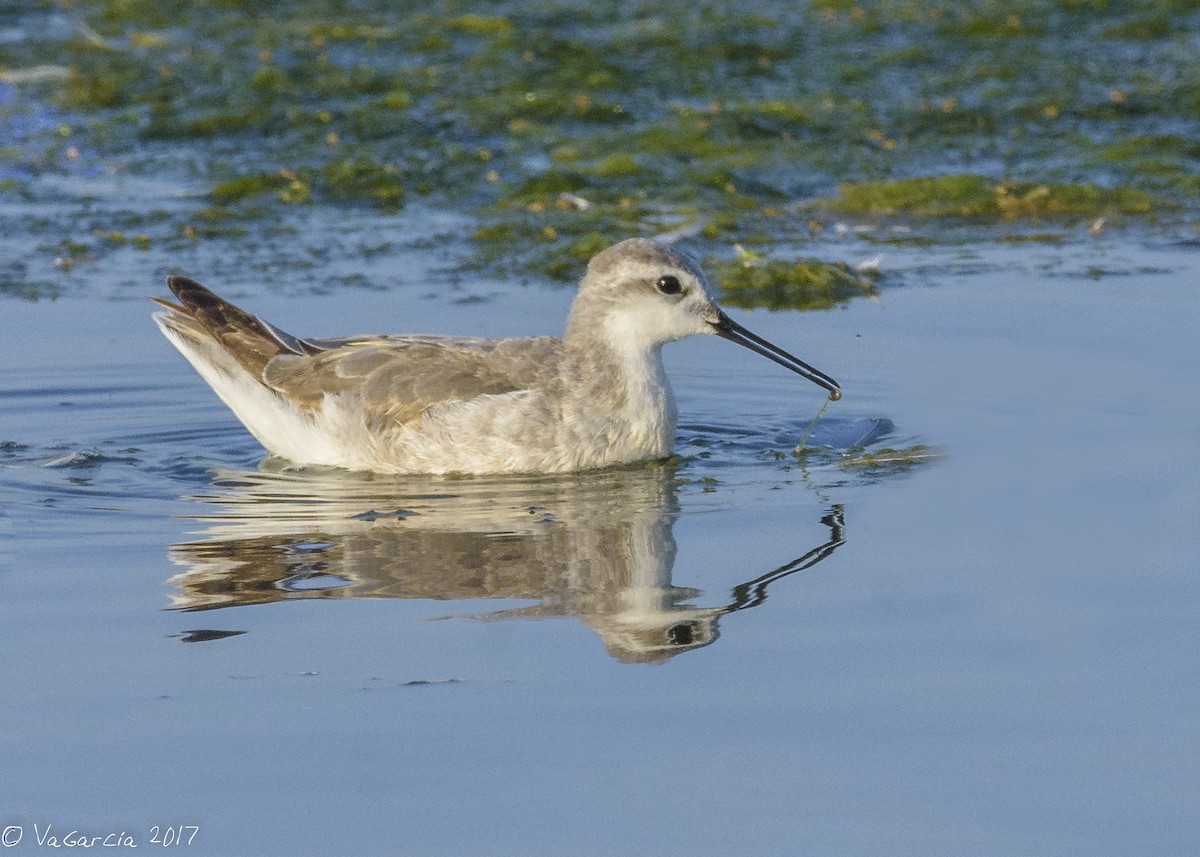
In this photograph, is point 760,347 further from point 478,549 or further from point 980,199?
point 980,199

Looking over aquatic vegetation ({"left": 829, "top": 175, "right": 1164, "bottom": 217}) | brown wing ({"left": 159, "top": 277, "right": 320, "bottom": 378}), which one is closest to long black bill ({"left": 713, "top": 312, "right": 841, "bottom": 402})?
brown wing ({"left": 159, "top": 277, "right": 320, "bottom": 378})

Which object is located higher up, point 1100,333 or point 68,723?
point 1100,333

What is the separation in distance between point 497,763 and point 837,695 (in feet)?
3.69

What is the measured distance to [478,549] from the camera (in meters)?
7.55

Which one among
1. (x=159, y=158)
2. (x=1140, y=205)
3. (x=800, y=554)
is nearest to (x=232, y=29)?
(x=159, y=158)

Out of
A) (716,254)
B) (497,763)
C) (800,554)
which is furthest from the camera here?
(716,254)

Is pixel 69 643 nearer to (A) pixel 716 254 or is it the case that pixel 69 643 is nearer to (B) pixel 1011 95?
(A) pixel 716 254

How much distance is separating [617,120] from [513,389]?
7.19 meters

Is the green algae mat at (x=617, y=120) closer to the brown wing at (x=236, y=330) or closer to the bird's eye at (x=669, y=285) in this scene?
the bird's eye at (x=669, y=285)

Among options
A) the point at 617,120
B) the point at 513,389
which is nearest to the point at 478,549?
the point at 513,389

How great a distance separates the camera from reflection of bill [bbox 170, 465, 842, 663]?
6871mm

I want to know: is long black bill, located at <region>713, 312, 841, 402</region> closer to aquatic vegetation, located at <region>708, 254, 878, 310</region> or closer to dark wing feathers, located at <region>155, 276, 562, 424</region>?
dark wing feathers, located at <region>155, 276, 562, 424</region>

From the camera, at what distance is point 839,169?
14.6m

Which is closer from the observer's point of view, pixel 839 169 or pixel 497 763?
pixel 497 763
